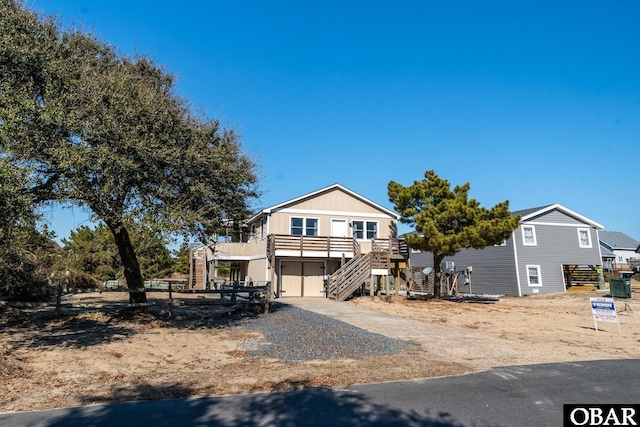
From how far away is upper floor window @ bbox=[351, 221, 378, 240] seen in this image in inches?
1095

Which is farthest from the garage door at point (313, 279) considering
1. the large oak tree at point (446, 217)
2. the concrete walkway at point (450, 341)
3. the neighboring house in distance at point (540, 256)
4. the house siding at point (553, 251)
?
the house siding at point (553, 251)

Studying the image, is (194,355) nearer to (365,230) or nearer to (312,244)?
(312,244)

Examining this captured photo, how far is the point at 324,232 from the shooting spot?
27.1m

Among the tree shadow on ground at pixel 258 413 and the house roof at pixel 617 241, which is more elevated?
the house roof at pixel 617 241

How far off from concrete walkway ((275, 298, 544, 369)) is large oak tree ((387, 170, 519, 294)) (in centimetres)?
699

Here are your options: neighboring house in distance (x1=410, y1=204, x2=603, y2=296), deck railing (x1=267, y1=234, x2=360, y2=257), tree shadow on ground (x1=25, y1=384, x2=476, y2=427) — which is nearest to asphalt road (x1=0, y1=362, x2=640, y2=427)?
tree shadow on ground (x1=25, y1=384, x2=476, y2=427)

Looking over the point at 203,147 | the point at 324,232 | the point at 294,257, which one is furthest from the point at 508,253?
the point at 203,147

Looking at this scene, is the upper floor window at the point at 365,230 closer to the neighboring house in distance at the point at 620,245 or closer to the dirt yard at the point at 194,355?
the dirt yard at the point at 194,355

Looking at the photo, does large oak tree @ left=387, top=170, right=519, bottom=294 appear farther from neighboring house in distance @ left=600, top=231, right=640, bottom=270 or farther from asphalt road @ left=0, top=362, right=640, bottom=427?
neighboring house in distance @ left=600, top=231, right=640, bottom=270

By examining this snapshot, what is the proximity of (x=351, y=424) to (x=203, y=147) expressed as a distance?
31.2 feet

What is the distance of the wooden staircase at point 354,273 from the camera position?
23562 millimetres

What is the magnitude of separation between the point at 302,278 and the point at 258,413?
71.6 ft

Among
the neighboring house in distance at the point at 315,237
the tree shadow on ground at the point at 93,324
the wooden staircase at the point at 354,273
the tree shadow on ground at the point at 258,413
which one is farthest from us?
the neighboring house in distance at the point at 315,237

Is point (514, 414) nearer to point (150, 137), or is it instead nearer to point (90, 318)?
point (150, 137)
